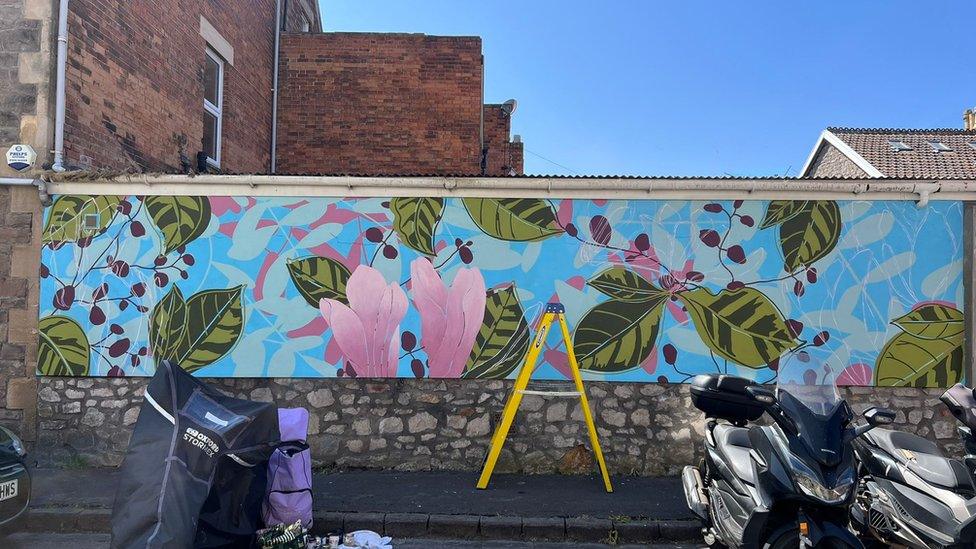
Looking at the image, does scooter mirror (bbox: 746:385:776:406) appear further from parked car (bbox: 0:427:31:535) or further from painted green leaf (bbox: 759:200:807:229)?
parked car (bbox: 0:427:31:535)

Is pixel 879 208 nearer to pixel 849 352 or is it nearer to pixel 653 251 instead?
pixel 849 352

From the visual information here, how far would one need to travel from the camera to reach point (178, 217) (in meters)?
6.32

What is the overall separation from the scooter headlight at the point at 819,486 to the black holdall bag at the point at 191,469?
137 inches

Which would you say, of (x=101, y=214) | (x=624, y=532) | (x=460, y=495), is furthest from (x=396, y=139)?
(x=624, y=532)

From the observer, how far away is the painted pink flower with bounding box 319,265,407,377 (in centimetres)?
625

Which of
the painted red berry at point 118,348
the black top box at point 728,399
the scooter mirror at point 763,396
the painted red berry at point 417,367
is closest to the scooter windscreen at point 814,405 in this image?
the scooter mirror at point 763,396

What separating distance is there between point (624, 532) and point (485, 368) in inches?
81.0

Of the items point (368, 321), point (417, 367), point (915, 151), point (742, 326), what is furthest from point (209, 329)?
point (915, 151)

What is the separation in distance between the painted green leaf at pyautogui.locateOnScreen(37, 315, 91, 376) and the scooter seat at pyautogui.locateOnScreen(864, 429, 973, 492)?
7.32 m

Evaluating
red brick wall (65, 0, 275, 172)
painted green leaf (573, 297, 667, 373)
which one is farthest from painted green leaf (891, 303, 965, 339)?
red brick wall (65, 0, 275, 172)

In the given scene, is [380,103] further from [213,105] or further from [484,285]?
[484,285]

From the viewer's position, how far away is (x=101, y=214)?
6.33 metres

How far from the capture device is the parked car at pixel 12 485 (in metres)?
4.01

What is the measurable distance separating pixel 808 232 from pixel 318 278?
5.04 meters
